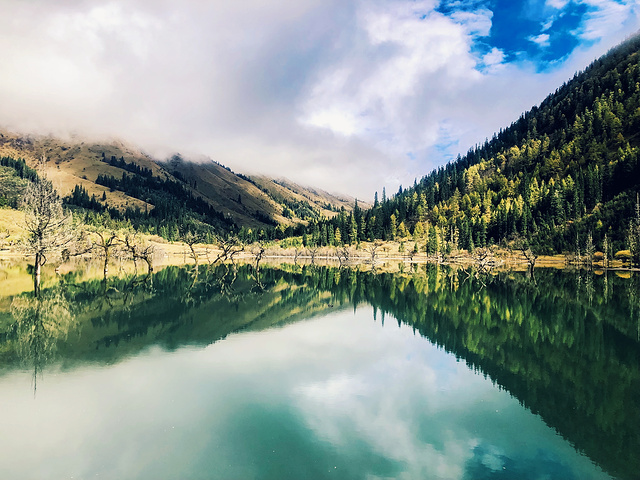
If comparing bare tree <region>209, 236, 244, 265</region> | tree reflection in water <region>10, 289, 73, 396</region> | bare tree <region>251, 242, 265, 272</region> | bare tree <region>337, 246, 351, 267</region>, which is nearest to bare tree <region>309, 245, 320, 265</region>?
bare tree <region>337, 246, 351, 267</region>

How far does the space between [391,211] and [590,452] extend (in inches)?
7053

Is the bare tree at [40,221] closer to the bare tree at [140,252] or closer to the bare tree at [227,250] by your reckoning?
the bare tree at [140,252]

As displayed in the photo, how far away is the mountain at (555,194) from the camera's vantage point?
11312cm

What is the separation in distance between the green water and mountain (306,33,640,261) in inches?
3374

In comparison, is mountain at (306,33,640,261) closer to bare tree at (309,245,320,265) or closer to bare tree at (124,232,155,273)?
Answer: bare tree at (309,245,320,265)

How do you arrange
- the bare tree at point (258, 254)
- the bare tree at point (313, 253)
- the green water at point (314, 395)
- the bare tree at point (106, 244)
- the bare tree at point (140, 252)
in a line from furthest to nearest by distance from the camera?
the bare tree at point (313, 253)
the bare tree at point (258, 254)
the bare tree at point (140, 252)
the bare tree at point (106, 244)
the green water at point (314, 395)

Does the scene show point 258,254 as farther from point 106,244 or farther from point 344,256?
point 106,244

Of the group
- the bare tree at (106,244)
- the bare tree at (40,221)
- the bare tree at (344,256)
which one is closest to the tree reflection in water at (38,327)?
the bare tree at (40,221)

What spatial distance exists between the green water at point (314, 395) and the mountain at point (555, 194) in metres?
85.7

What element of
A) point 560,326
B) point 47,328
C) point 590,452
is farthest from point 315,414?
point 560,326

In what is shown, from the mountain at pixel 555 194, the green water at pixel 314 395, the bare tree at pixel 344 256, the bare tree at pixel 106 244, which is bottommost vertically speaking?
the green water at pixel 314 395

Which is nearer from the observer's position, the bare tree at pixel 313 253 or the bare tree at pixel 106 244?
the bare tree at pixel 106 244

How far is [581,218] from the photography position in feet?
386

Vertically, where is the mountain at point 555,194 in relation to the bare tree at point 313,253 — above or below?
above
